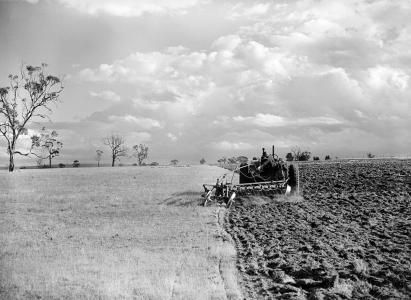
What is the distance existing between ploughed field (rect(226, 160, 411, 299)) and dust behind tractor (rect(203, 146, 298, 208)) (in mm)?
744

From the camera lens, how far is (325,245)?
16172mm

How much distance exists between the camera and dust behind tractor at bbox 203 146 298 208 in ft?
89.7

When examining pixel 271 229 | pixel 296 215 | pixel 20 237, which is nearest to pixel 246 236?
pixel 271 229

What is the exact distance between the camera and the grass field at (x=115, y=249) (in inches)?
483

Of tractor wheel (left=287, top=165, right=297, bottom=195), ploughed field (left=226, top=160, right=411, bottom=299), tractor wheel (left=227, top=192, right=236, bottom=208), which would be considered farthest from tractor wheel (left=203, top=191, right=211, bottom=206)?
tractor wheel (left=287, top=165, right=297, bottom=195)

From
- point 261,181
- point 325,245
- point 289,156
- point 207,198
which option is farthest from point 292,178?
point 289,156

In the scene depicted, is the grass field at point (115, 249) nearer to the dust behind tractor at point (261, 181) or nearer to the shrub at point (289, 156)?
the dust behind tractor at point (261, 181)

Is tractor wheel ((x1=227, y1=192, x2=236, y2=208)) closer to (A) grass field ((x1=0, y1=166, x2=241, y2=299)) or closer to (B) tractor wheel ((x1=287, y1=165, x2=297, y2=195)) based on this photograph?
(A) grass field ((x1=0, y1=166, x2=241, y2=299))

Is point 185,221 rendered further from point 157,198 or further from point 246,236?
point 157,198

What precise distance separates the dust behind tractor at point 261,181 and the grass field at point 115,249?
1763mm

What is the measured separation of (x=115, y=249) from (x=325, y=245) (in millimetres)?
7825

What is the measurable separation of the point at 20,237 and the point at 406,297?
16031 millimetres

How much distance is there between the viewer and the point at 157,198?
1223 inches

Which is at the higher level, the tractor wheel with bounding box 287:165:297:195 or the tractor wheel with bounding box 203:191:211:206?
the tractor wheel with bounding box 287:165:297:195
